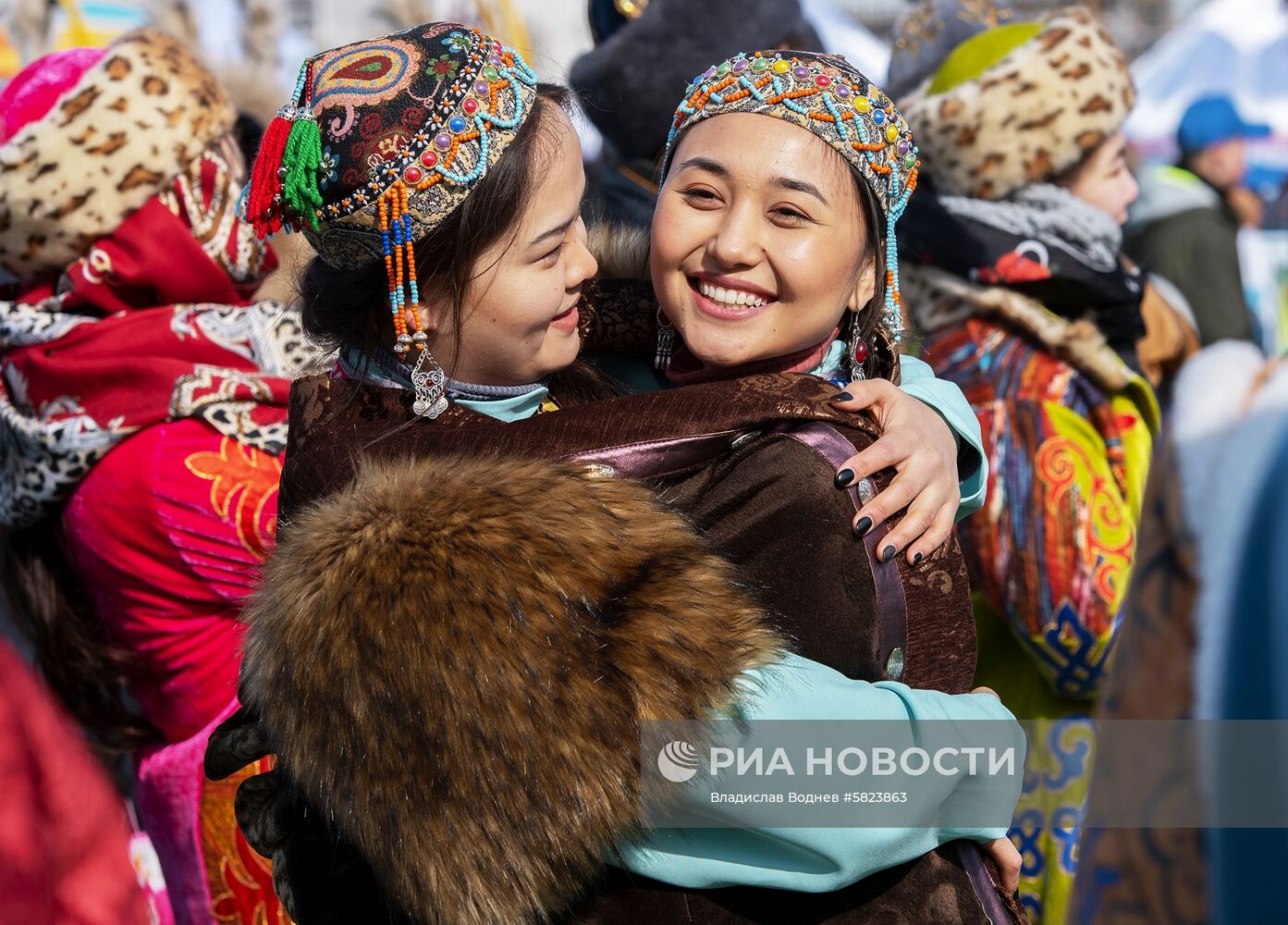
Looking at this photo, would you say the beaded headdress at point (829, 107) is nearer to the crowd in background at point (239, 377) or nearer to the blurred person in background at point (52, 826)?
the crowd in background at point (239, 377)

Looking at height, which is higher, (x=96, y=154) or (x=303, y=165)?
(x=303, y=165)

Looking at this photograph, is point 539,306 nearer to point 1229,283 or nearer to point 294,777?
point 294,777

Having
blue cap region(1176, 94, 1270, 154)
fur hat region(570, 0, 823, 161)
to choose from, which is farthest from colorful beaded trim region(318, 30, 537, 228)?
blue cap region(1176, 94, 1270, 154)

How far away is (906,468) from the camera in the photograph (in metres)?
1.68

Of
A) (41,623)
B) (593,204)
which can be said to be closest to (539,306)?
(593,204)

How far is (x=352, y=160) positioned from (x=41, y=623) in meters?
1.71

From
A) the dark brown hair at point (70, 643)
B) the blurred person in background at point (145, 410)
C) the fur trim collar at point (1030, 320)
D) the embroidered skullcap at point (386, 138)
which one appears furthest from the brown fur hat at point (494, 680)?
the fur trim collar at point (1030, 320)

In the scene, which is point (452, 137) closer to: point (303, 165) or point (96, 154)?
point (303, 165)

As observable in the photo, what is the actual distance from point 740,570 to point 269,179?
881 mm

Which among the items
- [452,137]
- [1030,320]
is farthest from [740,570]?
[1030,320]

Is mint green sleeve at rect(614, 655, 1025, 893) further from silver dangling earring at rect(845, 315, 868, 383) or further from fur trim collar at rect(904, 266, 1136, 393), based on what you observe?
fur trim collar at rect(904, 266, 1136, 393)

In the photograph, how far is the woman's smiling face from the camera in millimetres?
1852

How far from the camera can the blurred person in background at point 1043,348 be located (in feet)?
9.35

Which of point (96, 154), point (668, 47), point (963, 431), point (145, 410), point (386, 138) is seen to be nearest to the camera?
point (386, 138)
